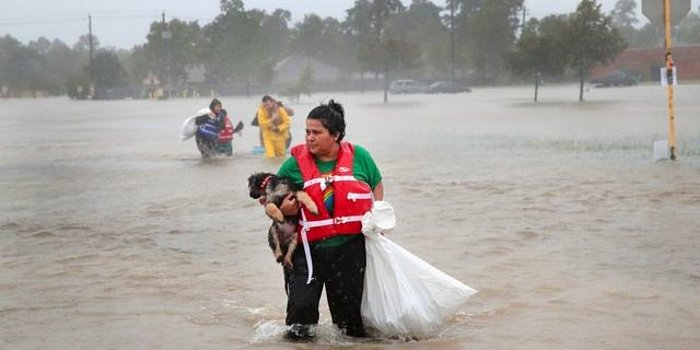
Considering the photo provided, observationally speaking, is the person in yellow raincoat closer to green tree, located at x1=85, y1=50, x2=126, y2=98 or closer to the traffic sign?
the traffic sign

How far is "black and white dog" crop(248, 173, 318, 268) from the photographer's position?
17.7 ft

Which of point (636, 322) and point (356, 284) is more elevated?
point (356, 284)

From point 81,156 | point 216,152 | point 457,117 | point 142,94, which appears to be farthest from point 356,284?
point 142,94

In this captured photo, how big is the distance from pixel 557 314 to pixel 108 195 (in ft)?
30.0

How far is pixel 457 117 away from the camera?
3538 centimetres

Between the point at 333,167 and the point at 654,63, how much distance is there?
8435cm

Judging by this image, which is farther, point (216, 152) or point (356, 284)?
point (216, 152)

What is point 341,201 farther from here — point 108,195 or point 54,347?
point 108,195

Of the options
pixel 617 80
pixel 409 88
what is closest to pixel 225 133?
pixel 617 80

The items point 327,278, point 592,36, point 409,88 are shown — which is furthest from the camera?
point 409,88

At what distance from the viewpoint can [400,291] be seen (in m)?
5.52

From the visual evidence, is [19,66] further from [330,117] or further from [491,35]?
[330,117]

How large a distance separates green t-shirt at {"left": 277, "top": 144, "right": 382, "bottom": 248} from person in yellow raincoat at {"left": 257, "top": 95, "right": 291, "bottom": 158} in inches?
515

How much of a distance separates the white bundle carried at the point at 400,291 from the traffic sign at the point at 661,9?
1141 cm
